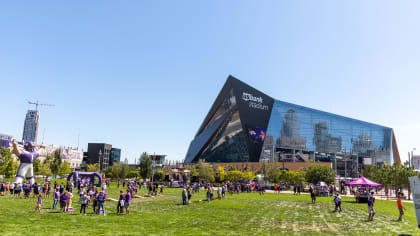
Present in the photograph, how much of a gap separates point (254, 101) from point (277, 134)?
1400 cm

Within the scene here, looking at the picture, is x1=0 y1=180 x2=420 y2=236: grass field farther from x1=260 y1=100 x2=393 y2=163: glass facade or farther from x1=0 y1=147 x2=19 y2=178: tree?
x1=260 y1=100 x2=393 y2=163: glass facade

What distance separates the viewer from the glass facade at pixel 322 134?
101 m

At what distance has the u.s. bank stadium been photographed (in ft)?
308

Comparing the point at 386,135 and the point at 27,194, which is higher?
the point at 386,135

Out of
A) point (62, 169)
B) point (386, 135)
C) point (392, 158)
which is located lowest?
point (62, 169)

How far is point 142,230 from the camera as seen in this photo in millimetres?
14164

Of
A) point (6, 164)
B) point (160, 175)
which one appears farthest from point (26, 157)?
point (160, 175)

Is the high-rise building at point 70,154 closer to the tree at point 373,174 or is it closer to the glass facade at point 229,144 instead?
the glass facade at point 229,144

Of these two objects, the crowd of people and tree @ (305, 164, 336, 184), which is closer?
the crowd of people

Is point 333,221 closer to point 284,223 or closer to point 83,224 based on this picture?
point 284,223

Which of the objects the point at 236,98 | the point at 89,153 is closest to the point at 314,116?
the point at 236,98

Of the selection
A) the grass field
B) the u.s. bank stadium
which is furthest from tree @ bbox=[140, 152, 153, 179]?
the grass field

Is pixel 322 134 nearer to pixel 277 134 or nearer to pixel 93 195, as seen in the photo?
pixel 277 134

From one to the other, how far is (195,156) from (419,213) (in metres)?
89.9
